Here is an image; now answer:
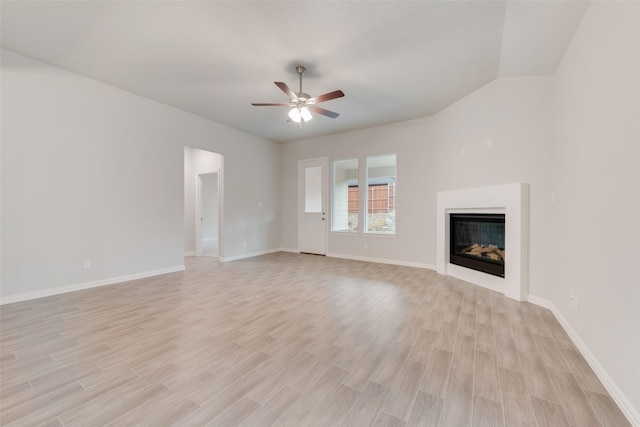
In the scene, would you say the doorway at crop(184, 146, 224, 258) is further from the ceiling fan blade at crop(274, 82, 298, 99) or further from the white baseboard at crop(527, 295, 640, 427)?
the white baseboard at crop(527, 295, 640, 427)

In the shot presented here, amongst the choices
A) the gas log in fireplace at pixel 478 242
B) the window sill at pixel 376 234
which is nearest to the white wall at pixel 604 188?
the gas log in fireplace at pixel 478 242

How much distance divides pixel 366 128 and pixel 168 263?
4803 mm

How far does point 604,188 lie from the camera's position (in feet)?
5.81

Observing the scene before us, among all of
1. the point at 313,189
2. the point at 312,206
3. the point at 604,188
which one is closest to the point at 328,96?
the point at 604,188

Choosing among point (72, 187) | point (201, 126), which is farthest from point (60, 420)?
point (201, 126)

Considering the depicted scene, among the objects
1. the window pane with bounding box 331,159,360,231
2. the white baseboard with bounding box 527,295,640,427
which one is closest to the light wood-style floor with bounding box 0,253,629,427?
the white baseboard with bounding box 527,295,640,427

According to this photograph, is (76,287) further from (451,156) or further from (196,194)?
(451,156)

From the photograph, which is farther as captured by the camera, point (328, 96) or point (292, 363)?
point (328, 96)

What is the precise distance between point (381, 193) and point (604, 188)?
403cm

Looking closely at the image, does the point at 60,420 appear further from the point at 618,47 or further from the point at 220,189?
the point at 220,189

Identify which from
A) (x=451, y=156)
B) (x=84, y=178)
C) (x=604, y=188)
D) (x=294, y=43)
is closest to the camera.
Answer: (x=604, y=188)

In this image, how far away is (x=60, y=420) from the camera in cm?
131

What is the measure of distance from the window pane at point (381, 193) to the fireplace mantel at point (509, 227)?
170 cm

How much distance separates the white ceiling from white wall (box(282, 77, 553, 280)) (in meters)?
0.40
